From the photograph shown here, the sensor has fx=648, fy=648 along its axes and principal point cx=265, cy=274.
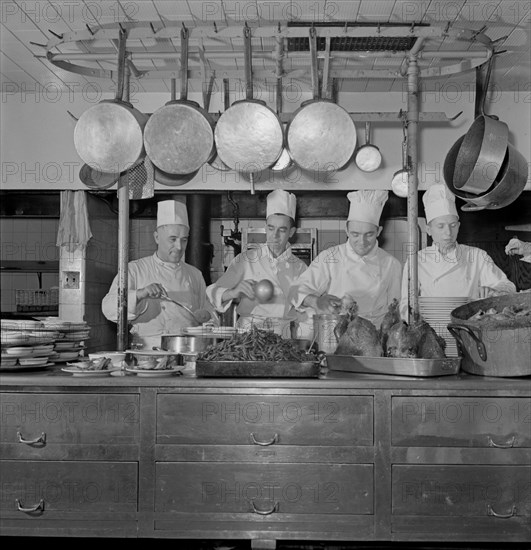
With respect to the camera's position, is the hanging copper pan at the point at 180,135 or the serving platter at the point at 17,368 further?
the hanging copper pan at the point at 180,135

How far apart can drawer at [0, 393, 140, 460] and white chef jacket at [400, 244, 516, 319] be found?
2.49 meters

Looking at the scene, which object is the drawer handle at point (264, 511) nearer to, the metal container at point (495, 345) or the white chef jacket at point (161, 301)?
the metal container at point (495, 345)

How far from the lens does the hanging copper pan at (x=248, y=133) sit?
9.51ft

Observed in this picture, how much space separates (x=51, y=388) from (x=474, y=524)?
161cm

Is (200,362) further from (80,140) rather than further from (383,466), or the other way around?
(80,140)

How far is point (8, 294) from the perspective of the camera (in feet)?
24.0

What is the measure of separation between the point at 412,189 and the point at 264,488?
144 cm

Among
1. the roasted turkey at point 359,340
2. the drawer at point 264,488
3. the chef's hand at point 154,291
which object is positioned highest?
the chef's hand at point 154,291

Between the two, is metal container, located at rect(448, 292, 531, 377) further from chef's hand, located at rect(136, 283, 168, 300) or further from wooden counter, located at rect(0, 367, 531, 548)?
chef's hand, located at rect(136, 283, 168, 300)

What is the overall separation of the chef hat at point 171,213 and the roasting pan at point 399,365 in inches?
92.9

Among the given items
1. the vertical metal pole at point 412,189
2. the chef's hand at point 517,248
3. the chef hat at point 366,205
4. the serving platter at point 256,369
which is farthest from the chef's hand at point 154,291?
the chef's hand at point 517,248

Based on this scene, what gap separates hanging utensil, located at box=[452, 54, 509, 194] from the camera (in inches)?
132

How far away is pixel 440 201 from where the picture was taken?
4324mm

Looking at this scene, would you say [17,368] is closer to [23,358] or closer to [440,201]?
[23,358]
